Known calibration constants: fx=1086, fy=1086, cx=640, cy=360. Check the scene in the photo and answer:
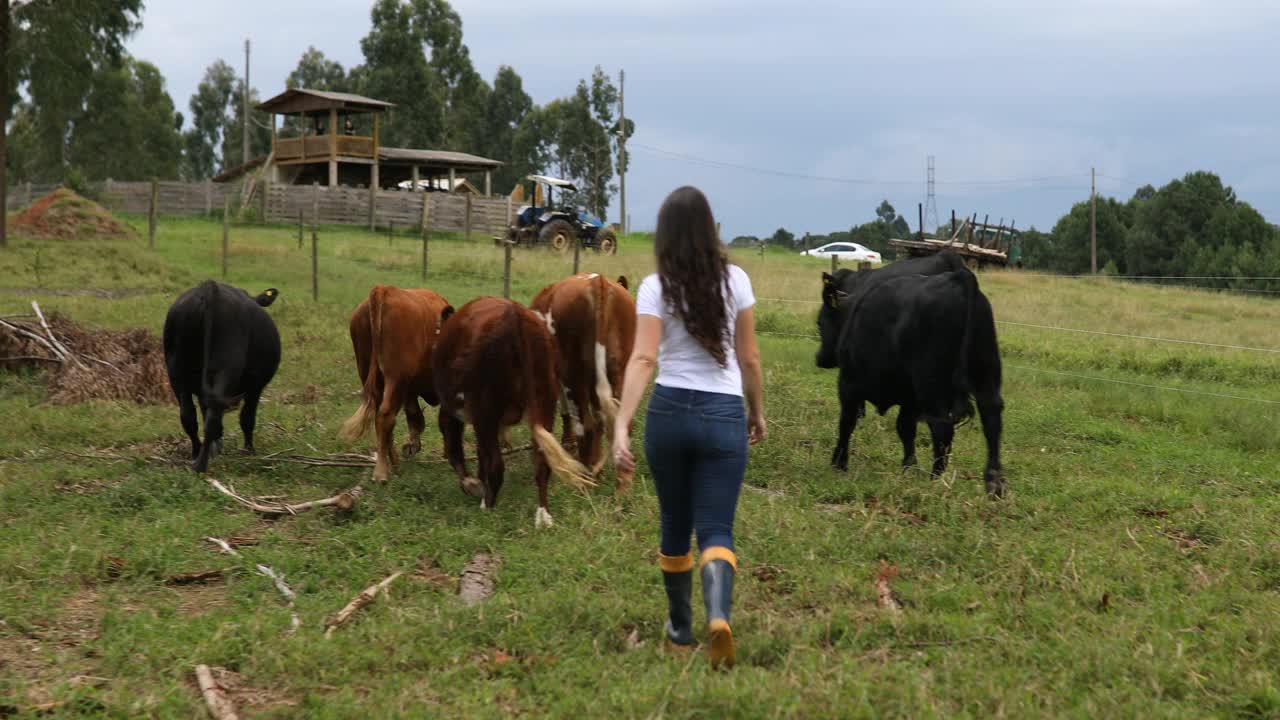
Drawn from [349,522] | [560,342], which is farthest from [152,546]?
[560,342]

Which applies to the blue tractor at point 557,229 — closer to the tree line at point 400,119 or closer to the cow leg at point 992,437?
the tree line at point 400,119

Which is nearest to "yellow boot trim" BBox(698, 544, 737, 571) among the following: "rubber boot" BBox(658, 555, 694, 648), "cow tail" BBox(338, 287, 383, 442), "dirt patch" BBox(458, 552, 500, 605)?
"rubber boot" BBox(658, 555, 694, 648)

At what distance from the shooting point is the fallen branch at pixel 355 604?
482cm

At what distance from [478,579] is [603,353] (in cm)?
251

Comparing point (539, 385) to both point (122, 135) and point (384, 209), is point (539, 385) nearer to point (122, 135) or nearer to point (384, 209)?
point (384, 209)

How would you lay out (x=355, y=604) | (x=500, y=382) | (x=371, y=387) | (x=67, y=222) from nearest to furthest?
(x=355, y=604), (x=500, y=382), (x=371, y=387), (x=67, y=222)

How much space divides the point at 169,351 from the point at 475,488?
2764 millimetres

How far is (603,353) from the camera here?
7750 mm

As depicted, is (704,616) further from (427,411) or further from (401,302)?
(427,411)

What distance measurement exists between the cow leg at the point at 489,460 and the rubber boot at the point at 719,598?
2896mm

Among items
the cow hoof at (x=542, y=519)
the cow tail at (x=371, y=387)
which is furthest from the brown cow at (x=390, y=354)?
the cow hoof at (x=542, y=519)

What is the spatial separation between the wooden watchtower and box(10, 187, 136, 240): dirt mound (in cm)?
1256

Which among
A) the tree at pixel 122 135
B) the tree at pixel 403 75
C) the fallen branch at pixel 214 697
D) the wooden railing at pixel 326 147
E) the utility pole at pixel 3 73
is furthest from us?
the tree at pixel 122 135

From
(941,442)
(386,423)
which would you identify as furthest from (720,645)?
(386,423)
